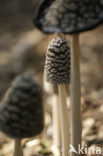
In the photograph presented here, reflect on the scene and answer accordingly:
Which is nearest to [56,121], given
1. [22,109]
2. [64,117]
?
[64,117]

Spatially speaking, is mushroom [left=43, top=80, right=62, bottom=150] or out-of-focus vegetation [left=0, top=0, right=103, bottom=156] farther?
out-of-focus vegetation [left=0, top=0, right=103, bottom=156]

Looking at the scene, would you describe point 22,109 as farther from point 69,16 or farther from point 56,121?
point 56,121

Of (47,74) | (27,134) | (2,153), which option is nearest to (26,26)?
(2,153)

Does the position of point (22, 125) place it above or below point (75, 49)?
below

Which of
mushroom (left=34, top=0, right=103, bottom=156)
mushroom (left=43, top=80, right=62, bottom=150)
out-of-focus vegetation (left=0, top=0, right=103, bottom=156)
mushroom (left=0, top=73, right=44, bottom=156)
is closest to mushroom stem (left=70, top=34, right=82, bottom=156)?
mushroom (left=34, top=0, right=103, bottom=156)

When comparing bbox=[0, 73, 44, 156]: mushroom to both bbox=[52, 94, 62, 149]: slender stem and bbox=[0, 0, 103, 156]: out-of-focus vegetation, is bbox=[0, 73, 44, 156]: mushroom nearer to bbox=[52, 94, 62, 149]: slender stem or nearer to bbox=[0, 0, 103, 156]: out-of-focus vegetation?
bbox=[52, 94, 62, 149]: slender stem

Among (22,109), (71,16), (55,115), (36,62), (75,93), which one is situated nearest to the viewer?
(71,16)

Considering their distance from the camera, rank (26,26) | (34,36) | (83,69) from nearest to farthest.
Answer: (83,69), (34,36), (26,26)

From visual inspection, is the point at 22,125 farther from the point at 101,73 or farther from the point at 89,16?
the point at 101,73
